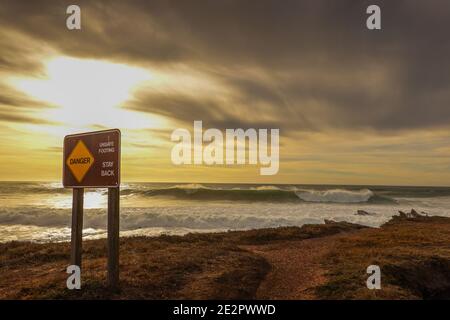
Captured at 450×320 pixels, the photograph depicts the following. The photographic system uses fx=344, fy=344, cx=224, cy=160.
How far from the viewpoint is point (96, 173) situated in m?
8.50

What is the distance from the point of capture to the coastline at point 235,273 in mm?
8891

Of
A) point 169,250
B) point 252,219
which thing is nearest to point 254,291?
point 169,250

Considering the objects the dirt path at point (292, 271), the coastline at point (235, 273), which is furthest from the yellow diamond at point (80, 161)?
the dirt path at point (292, 271)

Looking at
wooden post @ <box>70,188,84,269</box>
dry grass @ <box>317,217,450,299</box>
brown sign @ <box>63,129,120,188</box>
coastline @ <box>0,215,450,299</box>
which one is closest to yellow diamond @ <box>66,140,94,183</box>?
brown sign @ <box>63,129,120,188</box>

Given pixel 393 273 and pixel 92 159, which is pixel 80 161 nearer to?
pixel 92 159

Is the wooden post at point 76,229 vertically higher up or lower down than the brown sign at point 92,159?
lower down

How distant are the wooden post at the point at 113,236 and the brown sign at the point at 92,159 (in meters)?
0.36

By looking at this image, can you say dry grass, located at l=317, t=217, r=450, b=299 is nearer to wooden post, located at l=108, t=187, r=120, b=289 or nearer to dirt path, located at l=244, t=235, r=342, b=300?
dirt path, located at l=244, t=235, r=342, b=300

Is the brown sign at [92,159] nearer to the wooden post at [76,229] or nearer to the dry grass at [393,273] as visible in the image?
the wooden post at [76,229]

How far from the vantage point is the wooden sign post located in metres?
8.30

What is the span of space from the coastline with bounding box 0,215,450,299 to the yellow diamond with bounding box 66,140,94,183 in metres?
2.84

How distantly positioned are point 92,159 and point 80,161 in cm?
47
